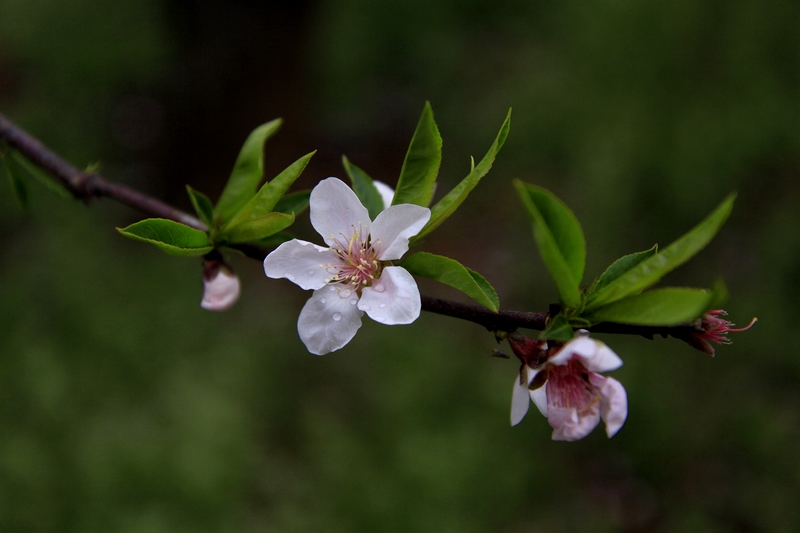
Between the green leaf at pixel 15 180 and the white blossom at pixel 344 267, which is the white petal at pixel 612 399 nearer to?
the white blossom at pixel 344 267

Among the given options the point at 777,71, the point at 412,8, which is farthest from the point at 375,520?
Answer: the point at 412,8

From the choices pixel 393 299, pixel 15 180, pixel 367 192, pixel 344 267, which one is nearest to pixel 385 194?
pixel 367 192

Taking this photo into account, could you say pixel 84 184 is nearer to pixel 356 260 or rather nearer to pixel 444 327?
pixel 356 260

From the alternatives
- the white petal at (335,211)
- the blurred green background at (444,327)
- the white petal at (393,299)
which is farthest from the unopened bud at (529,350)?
the blurred green background at (444,327)

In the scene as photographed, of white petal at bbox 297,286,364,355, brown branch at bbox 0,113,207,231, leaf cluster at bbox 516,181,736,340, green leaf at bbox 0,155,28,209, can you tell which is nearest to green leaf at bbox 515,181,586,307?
leaf cluster at bbox 516,181,736,340

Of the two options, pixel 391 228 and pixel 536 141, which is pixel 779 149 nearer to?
pixel 536 141
